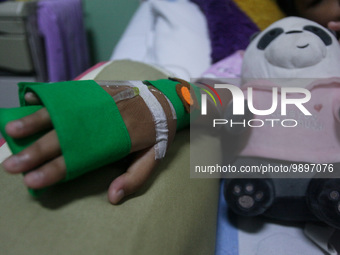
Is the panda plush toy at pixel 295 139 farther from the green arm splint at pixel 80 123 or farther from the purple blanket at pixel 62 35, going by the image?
the purple blanket at pixel 62 35

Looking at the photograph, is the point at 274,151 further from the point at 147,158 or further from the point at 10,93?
the point at 10,93

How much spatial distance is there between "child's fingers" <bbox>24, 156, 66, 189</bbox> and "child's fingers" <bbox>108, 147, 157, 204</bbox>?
0.08 meters

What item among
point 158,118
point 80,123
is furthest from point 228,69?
point 80,123

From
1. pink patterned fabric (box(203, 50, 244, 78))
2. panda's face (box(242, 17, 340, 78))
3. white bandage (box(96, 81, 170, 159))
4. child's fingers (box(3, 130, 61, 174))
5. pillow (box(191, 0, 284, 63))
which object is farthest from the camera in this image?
pillow (box(191, 0, 284, 63))

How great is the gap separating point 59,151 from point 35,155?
0.03m

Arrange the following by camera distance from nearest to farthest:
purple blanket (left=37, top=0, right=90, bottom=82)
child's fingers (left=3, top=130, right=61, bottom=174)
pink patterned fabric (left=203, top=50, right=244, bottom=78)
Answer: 1. child's fingers (left=3, top=130, right=61, bottom=174)
2. pink patterned fabric (left=203, top=50, right=244, bottom=78)
3. purple blanket (left=37, top=0, right=90, bottom=82)

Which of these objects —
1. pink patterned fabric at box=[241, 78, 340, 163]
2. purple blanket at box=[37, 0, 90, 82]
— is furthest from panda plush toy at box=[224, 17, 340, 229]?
purple blanket at box=[37, 0, 90, 82]

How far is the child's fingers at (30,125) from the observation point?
0.35 metres

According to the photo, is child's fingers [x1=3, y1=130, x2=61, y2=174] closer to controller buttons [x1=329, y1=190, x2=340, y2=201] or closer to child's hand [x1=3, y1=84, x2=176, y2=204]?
child's hand [x1=3, y1=84, x2=176, y2=204]

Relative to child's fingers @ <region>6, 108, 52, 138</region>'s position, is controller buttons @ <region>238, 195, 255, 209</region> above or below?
below

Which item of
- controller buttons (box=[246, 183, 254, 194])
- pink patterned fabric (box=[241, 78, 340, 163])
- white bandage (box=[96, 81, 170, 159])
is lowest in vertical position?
controller buttons (box=[246, 183, 254, 194])

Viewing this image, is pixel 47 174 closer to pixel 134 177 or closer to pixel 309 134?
pixel 134 177

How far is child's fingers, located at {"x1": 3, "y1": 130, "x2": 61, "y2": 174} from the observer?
0.34 meters

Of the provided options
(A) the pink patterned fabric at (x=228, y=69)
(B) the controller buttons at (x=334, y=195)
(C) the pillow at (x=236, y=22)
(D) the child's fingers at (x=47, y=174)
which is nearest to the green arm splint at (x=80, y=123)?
(D) the child's fingers at (x=47, y=174)
